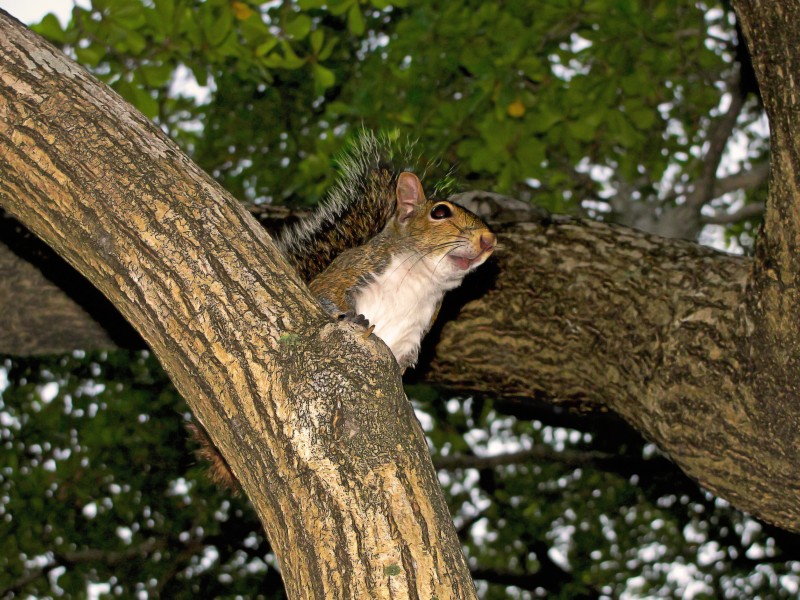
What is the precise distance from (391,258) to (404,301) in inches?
6.9

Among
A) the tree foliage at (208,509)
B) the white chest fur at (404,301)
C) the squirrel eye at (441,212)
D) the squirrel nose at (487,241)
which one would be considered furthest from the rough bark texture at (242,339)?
the tree foliage at (208,509)

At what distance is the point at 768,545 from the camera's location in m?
6.41

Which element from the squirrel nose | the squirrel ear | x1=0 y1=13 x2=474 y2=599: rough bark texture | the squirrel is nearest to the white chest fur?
the squirrel

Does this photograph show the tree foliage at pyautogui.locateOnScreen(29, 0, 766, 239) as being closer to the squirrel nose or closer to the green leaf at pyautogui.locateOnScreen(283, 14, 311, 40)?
the green leaf at pyautogui.locateOnScreen(283, 14, 311, 40)

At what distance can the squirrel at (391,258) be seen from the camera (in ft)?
9.54

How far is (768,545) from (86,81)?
6.02 meters

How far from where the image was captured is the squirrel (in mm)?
2908

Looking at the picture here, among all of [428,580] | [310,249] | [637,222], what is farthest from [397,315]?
[637,222]

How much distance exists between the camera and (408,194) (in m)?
3.28

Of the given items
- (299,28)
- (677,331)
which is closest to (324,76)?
(299,28)

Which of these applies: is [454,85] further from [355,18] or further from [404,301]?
[404,301]

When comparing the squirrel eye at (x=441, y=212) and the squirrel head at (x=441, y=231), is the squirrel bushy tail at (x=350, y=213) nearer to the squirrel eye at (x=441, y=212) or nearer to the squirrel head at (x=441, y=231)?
the squirrel head at (x=441, y=231)

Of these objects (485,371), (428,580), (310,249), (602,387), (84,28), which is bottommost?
(428,580)

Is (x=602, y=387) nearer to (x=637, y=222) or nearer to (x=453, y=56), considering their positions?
(x=453, y=56)
